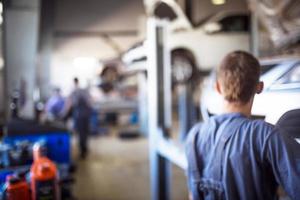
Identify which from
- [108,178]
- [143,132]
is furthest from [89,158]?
[143,132]

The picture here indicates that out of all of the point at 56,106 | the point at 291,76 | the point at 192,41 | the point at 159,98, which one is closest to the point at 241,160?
the point at 291,76

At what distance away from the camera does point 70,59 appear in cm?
995

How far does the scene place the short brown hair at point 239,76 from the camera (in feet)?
3.46

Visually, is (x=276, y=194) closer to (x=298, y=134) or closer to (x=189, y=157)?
(x=298, y=134)

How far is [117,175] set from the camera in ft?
13.8

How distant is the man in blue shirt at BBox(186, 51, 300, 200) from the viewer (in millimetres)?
947

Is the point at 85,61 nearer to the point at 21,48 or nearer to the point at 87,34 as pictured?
the point at 87,34

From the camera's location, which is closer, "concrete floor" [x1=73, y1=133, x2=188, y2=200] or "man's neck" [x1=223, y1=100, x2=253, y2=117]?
"man's neck" [x1=223, y1=100, x2=253, y2=117]

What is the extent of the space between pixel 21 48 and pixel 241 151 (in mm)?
3468

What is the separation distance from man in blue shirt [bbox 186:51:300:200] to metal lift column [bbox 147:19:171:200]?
1.23 meters

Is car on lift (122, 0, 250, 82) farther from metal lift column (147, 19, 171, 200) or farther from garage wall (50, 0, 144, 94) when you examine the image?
garage wall (50, 0, 144, 94)

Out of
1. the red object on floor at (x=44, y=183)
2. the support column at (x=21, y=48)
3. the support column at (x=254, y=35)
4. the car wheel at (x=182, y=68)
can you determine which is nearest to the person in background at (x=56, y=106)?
the support column at (x=21, y=48)

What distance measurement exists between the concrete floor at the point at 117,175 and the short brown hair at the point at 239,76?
242 centimetres

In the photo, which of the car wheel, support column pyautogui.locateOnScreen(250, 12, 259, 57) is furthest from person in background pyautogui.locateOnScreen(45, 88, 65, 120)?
support column pyautogui.locateOnScreen(250, 12, 259, 57)
